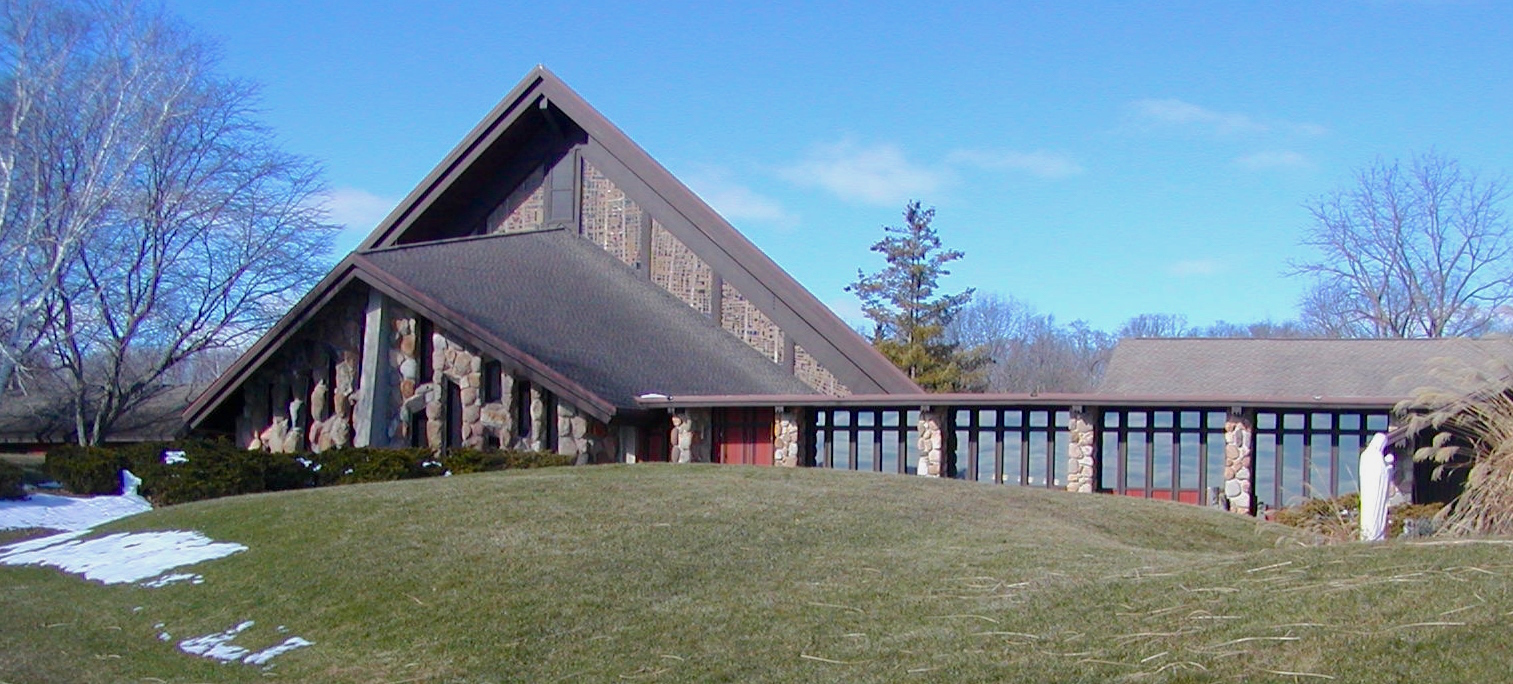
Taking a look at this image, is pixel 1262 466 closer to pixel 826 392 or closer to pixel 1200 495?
pixel 1200 495

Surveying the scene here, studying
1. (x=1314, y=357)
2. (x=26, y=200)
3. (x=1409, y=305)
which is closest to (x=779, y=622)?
(x=1314, y=357)

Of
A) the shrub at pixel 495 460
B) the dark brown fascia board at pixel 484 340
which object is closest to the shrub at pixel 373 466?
the shrub at pixel 495 460

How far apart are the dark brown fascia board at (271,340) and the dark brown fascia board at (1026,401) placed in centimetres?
588

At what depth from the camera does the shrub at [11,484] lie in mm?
20688

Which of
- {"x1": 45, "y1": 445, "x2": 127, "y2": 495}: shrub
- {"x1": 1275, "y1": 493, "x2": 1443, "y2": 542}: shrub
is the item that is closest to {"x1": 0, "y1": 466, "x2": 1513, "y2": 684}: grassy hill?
{"x1": 1275, "y1": 493, "x2": 1443, "y2": 542}: shrub

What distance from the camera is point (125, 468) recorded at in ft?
72.4

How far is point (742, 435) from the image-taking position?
24.1m

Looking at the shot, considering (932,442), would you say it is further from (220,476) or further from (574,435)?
(220,476)

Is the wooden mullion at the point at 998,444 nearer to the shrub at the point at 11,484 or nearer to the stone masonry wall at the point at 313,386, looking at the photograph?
the stone masonry wall at the point at 313,386

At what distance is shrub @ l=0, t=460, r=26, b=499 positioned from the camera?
814 inches

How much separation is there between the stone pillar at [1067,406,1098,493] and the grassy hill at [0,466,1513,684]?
22.6 feet

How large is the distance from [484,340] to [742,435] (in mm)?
5247

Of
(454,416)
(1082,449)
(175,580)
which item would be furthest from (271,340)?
(1082,449)

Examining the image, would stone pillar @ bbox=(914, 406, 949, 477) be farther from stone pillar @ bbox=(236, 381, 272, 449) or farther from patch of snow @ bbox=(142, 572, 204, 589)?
patch of snow @ bbox=(142, 572, 204, 589)
